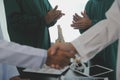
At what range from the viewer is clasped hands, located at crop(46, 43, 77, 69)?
1355 millimetres

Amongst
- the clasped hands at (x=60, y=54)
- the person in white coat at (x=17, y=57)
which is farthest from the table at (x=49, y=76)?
the person in white coat at (x=17, y=57)

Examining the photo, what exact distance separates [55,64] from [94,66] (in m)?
0.48

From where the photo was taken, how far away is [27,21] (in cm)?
188

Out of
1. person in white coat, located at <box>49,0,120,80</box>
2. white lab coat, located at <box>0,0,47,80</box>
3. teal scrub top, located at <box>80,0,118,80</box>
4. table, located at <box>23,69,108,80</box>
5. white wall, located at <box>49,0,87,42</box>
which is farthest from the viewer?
white wall, located at <box>49,0,87,42</box>

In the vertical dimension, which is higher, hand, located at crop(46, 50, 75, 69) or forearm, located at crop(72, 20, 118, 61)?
forearm, located at crop(72, 20, 118, 61)

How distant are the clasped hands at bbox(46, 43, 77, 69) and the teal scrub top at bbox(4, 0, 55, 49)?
1.84ft

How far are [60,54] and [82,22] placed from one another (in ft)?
1.85

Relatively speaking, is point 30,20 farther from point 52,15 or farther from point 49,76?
point 49,76

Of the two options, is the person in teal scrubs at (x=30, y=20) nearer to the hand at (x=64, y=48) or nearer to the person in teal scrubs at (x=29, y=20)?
the person in teal scrubs at (x=29, y=20)

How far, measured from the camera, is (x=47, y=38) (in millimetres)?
2043

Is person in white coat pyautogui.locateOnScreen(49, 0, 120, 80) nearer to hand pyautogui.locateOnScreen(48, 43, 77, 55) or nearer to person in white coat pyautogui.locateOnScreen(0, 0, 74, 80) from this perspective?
hand pyautogui.locateOnScreen(48, 43, 77, 55)

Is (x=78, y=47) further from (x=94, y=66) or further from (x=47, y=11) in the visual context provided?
(x=47, y=11)

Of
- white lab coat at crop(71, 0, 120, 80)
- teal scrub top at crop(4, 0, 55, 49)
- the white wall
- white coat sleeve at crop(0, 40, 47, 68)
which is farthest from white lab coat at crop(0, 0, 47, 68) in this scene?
the white wall

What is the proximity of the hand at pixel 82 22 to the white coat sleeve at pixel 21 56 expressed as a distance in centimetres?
68
